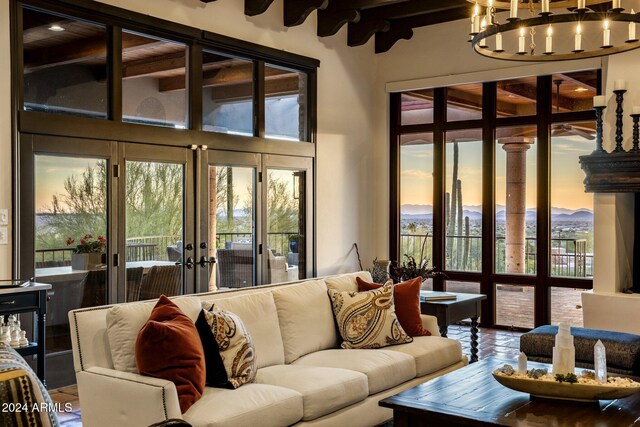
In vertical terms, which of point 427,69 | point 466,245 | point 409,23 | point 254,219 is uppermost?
point 409,23

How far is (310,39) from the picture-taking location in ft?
24.5

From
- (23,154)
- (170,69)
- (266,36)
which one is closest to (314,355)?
(23,154)

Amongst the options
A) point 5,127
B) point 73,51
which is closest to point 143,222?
point 5,127

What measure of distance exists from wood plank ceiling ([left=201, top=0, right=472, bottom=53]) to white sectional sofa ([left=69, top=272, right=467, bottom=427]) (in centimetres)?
320

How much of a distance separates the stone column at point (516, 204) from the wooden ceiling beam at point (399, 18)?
1.62 meters

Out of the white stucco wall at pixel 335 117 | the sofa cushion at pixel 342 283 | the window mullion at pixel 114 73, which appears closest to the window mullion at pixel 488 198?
the white stucco wall at pixel 335 117

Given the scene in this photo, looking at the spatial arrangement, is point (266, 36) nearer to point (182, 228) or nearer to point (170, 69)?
point (170, 69)

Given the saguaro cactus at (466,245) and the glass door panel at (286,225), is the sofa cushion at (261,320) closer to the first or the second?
the glass door panel at (286,225)

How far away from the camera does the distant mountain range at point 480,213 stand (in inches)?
285

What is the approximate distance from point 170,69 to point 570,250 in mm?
4556

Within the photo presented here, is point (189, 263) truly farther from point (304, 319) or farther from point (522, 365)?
point (522, 365)

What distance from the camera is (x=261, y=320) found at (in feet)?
12.7

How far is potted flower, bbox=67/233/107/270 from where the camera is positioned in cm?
516

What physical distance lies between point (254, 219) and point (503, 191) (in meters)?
2.92
